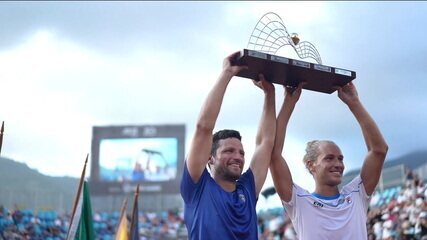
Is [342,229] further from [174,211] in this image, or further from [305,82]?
[174,211]

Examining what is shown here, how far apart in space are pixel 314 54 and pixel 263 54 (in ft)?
2.24

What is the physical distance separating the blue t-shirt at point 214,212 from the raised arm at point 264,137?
0.29 m

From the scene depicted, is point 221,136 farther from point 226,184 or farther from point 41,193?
point 41,193

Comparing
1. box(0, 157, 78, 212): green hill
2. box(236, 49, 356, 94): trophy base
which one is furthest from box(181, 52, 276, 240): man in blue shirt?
box(0, 157, 78, 212): green hill

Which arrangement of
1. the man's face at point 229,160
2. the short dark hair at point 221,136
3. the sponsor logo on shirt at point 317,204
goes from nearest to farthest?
the man's face at point 229,160
the short dark hair at point 221,136
the sponsor logo on shirt at point 317,204

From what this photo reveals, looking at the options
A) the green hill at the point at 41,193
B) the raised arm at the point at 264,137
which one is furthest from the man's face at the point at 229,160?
the green hill at the point at 41,193

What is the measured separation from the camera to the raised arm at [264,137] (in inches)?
128

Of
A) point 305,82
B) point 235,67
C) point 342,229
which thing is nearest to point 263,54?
point 235,67

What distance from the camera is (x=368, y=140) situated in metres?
3.63

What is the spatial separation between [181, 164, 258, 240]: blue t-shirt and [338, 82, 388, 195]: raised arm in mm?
1016

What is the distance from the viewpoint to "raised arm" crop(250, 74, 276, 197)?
3264 millimetres

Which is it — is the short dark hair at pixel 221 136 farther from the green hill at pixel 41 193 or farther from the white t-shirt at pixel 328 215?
the green hill at pixel 41 193

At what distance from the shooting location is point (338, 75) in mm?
3328

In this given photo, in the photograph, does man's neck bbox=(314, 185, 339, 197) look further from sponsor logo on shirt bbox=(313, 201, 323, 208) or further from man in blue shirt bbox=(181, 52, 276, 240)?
man in blue shirt bbox=(181, 52, 276, 240)
